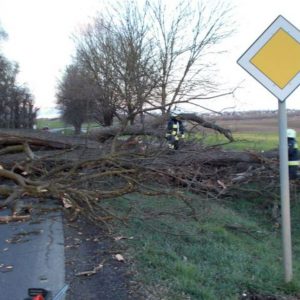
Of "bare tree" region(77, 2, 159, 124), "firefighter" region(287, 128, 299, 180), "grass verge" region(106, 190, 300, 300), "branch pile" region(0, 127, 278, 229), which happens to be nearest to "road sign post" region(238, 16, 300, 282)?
"grass verge" region(106, 190, 300, 300)

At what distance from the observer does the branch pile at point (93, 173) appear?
637cm

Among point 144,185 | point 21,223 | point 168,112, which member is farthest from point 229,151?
point 21,223

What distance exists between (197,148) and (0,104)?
29.7 m

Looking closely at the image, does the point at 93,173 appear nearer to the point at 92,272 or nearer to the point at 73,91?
the point at 92,272

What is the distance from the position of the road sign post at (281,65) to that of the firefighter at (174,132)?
9.34 feet

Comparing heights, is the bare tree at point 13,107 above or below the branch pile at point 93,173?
above

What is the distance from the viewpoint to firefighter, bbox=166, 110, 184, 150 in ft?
26.8

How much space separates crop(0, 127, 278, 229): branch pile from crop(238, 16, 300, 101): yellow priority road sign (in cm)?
200

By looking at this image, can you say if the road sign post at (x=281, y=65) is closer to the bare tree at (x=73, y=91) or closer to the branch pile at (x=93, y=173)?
the branch pile at (x=93, y=173)

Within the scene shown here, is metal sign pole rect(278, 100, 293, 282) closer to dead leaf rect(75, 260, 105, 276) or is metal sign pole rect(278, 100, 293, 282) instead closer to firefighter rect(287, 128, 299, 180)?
dead leaf rect(75, 260, 105, 276)

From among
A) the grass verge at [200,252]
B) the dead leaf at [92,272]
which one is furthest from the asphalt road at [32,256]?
the grass verge at [200,252]

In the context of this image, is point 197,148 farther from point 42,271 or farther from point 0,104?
point 0,104

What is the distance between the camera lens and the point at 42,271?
493 cm

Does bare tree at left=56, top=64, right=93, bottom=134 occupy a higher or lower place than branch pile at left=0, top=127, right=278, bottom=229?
higher
